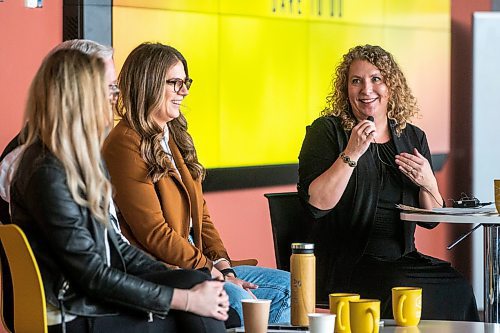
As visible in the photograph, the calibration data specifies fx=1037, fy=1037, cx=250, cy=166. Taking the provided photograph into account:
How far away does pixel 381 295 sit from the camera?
3736mm

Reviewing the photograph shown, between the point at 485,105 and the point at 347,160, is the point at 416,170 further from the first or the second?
the point at 485,105

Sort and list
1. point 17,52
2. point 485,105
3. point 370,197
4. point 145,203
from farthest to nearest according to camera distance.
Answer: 1. point 485,105
2. point 17,52
3. point 370,197
4. point 145,203

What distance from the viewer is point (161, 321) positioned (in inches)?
98.7

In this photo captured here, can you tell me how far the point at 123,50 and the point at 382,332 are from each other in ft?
7.60

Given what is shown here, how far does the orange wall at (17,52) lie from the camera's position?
399 cm

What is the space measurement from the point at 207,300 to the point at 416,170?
4.95 feet

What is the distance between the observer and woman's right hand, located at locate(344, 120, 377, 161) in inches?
145

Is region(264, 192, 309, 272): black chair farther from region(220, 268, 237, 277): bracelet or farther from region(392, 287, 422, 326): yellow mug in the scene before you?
region(392, 287, 422, 326): yellow mug

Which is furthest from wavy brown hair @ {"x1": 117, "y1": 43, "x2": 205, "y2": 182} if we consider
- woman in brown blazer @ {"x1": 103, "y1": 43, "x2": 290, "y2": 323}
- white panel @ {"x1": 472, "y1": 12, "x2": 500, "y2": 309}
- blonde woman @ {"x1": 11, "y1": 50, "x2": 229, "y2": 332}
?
white panel @ {"x1": 472, "y1": 12, "x2": 500, "y2": 309}

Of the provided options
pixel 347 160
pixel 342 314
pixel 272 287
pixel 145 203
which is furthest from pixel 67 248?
pixel 347 160

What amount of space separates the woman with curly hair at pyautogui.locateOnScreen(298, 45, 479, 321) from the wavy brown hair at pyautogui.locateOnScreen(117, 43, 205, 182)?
0.72m

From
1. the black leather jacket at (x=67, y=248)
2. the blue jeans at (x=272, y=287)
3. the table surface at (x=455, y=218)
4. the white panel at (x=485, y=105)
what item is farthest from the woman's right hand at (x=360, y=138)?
the white panel at (x=485, y=105)

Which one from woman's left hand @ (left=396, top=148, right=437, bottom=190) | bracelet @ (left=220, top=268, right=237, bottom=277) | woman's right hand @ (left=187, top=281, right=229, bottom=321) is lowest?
bracelet @ (left=220, top=268, right=237, bottom=277)

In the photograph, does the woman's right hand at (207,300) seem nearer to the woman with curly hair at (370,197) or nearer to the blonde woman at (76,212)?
the blonde woman at (76,212)
